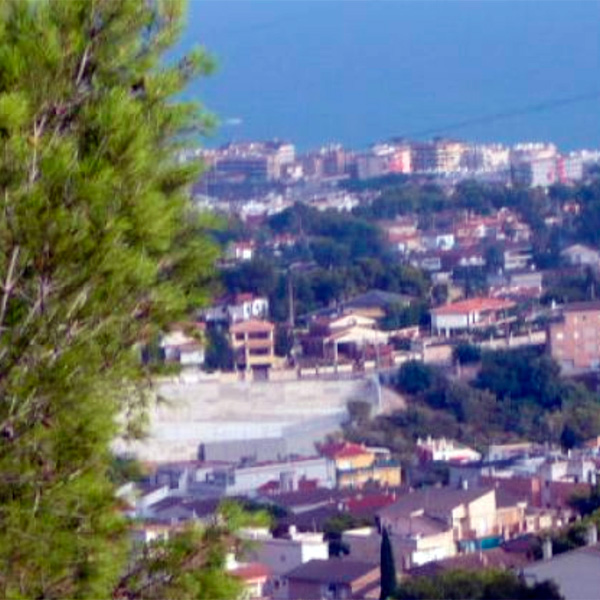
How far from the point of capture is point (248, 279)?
24125 mm

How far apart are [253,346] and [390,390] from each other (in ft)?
8.25

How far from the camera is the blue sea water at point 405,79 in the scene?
43406 mm

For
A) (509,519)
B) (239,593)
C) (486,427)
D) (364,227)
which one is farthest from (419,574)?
(364,227)

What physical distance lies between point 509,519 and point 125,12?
10184 mm

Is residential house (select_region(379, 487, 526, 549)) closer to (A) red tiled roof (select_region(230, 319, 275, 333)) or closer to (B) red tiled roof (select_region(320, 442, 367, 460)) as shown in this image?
(B) red tiled roof (select_region(320, 442, 367, 460))

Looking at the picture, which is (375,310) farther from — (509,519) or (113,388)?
(113,388)

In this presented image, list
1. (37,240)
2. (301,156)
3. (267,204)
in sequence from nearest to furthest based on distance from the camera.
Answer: (37,240)
(267,204)
(301,156)

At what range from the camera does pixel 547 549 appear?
934cm

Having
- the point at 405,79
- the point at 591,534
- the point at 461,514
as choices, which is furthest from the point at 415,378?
the point at 405,79

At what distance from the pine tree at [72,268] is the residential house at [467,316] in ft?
63.9

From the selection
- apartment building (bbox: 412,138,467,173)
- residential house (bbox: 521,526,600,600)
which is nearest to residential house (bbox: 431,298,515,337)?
residential house (bbox: 521,526,600,600)

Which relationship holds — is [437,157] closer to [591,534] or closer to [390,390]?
[390,390]

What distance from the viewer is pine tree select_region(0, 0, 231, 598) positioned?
2.72 metres

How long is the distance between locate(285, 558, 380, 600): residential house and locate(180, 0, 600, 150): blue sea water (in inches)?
1116
